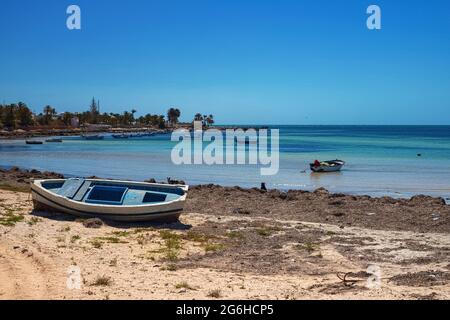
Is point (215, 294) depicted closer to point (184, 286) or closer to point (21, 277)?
point (184, 286)

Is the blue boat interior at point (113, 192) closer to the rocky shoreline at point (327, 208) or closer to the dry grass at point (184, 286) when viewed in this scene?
the rocky shoreline at point (327, 208)

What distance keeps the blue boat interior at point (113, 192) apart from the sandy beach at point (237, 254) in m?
1.00

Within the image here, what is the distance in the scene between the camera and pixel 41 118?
158500 millimetres

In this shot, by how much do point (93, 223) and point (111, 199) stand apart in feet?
6.63

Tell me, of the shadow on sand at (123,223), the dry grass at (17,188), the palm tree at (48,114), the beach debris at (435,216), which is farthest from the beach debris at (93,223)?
the palm tree at (48,114)

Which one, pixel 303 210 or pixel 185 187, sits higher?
pixel 185 187

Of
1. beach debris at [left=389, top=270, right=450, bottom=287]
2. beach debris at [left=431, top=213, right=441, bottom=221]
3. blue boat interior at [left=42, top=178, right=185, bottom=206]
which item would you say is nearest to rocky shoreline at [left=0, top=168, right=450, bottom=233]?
beach debris at [left=431, top=213, right=441, bottom=221]

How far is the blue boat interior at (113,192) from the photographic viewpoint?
53.0ft

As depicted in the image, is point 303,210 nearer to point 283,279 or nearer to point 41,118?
point 283,279

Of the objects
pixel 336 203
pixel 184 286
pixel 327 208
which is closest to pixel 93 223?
pixel 184 286

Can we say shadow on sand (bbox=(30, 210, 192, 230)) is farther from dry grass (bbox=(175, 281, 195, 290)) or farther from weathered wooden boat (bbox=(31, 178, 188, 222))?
dry grass (bbox=(175, 281, 195, 290))

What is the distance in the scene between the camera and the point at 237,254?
1150 cm
